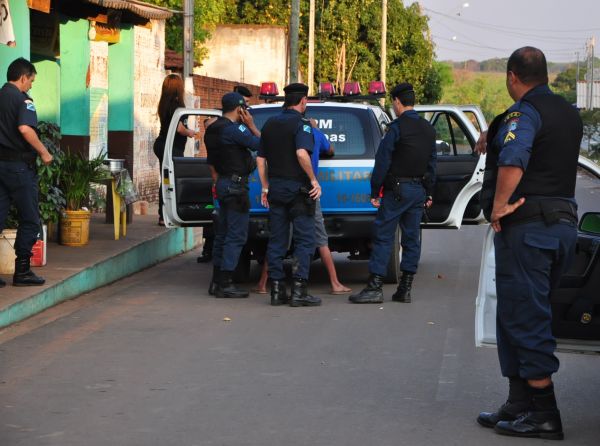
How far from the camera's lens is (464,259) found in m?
14.8

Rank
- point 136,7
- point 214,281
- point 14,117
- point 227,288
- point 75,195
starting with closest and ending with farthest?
point 14,117 < point 227,288 < point 214,281 < point 75,195 < point 136,7

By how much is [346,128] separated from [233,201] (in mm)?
1491

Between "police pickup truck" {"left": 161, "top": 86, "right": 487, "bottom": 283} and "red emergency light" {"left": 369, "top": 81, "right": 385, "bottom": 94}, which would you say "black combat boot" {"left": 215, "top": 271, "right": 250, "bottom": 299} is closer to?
"police pickup truck" {"left": 161, "top": 86, "right": 487, "bottom": 283}

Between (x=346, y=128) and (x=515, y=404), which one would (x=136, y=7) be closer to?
(x=346, y=128)

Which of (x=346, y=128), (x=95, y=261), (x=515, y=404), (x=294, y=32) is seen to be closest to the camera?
(x=515, y=404)

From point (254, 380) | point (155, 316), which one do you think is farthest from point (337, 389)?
point (155, 316)

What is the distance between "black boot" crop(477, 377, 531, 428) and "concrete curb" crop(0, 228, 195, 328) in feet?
14.7

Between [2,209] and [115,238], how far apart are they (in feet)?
12.5

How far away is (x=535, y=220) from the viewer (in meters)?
6.21

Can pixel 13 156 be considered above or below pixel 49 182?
above

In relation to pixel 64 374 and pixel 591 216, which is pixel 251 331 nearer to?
pixel 64 374

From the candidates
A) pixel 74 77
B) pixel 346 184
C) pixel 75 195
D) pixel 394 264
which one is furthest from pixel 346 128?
pixel 74 77

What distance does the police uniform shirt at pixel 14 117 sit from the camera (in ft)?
33.5

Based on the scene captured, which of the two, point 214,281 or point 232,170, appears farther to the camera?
point 214,281
